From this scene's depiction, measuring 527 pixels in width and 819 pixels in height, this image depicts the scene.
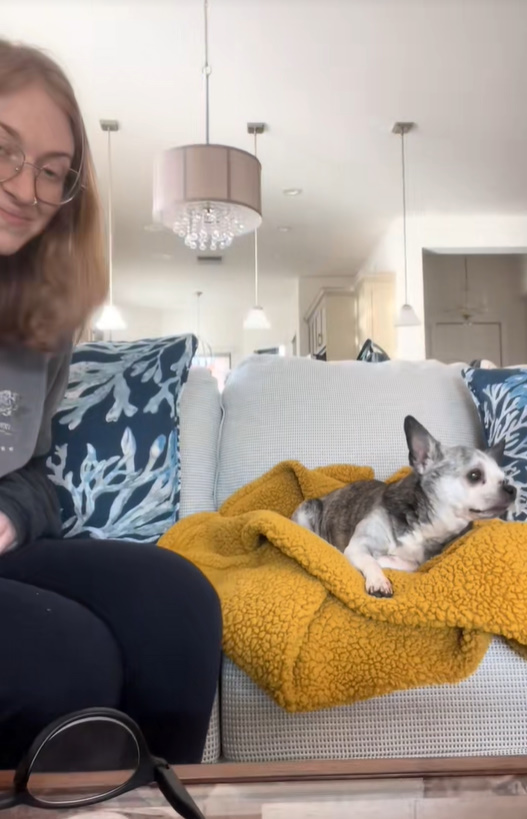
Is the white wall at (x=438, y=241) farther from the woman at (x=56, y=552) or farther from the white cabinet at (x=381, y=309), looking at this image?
the woman at (x=56, y=552)

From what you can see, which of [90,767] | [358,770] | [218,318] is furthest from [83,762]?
[218,318]

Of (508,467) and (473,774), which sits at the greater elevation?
(508,467)

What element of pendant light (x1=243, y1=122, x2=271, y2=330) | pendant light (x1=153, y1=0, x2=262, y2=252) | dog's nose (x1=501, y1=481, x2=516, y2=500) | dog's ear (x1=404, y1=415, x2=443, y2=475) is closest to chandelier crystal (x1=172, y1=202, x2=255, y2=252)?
pendant light (x1=153, y1=0, x2=262, y2=252)

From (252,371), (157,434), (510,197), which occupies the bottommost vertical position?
(157,434)

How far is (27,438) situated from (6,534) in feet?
0.47

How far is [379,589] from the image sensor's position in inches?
41.8

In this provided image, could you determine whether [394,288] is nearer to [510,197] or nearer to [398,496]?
[510,197]

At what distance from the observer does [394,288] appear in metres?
6.19

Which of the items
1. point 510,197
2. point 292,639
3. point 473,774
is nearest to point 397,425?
point 292,639

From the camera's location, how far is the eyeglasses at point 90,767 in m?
0.43

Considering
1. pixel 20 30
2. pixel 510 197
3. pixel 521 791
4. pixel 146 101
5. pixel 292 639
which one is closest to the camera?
pixel 521 791

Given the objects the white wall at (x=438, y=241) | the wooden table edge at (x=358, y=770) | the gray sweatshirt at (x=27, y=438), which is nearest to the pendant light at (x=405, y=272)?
the white wall at (x=438, y=241)

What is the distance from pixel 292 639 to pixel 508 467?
29.4 inches

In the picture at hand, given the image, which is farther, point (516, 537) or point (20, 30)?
point (20, 30)
